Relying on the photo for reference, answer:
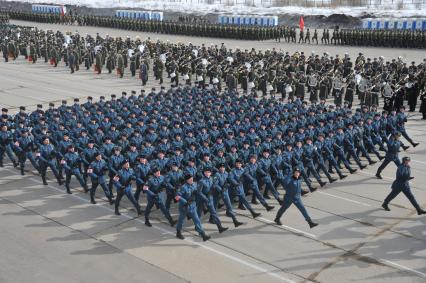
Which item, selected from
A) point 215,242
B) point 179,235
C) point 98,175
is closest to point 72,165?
point 98,175

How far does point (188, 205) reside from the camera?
11.1 m

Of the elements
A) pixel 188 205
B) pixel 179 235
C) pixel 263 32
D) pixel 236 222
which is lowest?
pixel 179 235

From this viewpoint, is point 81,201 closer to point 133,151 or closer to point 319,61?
point 133,151

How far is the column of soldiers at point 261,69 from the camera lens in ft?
78.2

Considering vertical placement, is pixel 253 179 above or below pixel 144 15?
below

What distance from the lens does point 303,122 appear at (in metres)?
17.2

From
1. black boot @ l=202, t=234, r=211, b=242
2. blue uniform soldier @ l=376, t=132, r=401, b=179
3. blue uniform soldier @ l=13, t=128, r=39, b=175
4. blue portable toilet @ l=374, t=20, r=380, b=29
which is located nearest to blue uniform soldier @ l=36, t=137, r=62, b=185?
blue uniform soldier @ l=13, t=128, r=39, b=175

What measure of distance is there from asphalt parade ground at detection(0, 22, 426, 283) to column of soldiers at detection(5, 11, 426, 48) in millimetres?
27535

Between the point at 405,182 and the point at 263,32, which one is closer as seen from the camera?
the point at 405,182

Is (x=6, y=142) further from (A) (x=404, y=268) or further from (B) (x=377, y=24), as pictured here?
(B) (x=377, y=24)

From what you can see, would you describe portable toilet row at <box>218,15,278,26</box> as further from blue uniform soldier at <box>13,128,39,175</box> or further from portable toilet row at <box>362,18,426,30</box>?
blue uniform soldier at <box>13,128,39,175</box>

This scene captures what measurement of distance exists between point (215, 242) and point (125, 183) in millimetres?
2706

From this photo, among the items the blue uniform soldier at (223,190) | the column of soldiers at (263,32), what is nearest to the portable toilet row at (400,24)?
the column of soldiers at (263,32)

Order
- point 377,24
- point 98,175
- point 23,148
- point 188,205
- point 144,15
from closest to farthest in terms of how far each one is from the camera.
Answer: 1. point 188,205
2. point 98,175
3. point 23,148
4. point 377,24
5. point 144,15
